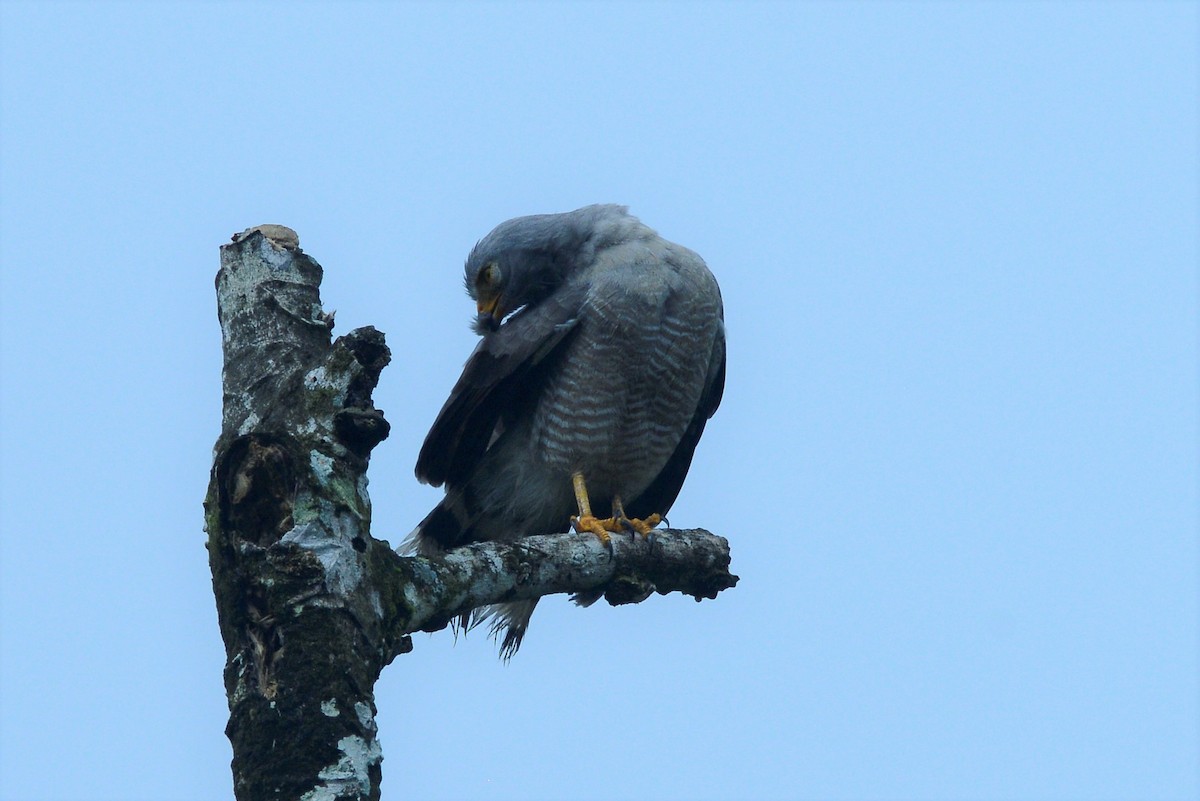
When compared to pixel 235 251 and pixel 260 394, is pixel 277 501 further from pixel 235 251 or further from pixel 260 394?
pixel 235 251

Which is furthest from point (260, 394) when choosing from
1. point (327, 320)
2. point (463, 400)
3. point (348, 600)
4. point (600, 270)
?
point (600, 270)

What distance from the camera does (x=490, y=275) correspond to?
7.23 m

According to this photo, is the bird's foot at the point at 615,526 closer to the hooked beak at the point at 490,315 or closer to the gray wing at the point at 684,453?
the gray wing at the point at 684,453

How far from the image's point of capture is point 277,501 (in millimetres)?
4219

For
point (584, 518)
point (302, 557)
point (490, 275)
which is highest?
point (490, 275)

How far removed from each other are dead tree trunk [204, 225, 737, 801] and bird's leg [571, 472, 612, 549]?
94cm

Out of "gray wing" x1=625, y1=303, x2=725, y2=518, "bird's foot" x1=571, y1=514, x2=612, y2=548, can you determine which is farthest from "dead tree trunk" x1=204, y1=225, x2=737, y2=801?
"gray wing" x1=625, y1=303, x2=725, y2=518

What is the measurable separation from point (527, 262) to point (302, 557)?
133 inches

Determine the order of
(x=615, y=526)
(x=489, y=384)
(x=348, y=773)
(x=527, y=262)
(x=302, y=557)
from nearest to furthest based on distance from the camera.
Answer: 1. (x=348, y=773)
2. (x=302, y=557)
3. (x=615, y=526)
4. (x=489, y=384)
5. (x=527, y=262)

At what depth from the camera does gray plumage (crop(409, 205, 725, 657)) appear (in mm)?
6672

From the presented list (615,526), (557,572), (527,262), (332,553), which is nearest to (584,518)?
(615,526)

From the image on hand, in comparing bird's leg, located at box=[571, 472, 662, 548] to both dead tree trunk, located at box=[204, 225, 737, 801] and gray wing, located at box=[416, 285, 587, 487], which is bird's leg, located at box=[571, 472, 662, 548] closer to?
gray wing, located at box=[416, 285, 587, 487]

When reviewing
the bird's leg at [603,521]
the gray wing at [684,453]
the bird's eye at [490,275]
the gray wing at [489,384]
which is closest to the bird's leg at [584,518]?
the bird's leg at [603,521]

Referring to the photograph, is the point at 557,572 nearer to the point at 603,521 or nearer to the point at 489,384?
the point at 603,521
